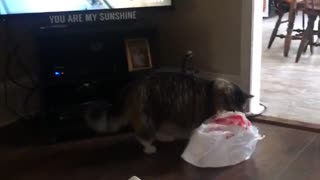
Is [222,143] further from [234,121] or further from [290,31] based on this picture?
[290,31]

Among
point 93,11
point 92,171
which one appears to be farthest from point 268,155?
point 93,11

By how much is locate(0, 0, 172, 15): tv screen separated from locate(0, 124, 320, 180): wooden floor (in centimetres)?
73

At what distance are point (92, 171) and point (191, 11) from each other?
52.1 inches

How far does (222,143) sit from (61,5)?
45.0 inches

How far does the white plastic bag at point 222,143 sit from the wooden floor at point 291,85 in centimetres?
63

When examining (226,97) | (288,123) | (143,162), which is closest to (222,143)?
(226,97)

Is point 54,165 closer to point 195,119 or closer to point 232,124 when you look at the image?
point 195,119

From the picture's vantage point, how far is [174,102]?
2230 millimetres

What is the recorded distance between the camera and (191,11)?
115 inches

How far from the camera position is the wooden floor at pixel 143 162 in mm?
2016

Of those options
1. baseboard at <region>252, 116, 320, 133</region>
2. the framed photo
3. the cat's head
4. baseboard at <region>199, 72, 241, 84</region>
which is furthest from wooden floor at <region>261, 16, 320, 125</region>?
the framed photo

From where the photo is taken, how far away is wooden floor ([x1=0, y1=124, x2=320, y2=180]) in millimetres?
2016

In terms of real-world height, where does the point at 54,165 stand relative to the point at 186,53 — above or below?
below

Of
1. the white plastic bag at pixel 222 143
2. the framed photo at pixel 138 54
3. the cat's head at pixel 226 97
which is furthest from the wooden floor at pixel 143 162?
the framed photo at pixel 138 54
